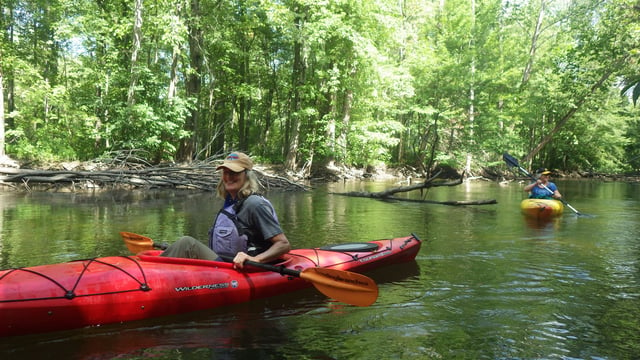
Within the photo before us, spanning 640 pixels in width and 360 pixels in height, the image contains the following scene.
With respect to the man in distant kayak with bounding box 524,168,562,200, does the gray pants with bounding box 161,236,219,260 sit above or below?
below

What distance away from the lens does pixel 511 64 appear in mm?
24125

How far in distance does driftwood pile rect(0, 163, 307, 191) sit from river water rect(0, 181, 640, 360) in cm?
297

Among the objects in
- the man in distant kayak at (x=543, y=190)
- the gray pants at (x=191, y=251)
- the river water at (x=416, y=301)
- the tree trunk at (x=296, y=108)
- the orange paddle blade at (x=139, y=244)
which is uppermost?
the tree trunk at (x=296, y=108)

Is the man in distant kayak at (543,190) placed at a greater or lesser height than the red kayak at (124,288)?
greater

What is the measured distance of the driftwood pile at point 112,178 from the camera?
11.4 m

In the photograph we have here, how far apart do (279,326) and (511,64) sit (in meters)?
24.9

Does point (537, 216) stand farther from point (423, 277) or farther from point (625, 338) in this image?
point (625, 338)

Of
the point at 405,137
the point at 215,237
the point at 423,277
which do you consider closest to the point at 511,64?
the point at 405,137

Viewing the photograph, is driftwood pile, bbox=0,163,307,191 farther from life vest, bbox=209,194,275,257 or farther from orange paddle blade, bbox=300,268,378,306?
orange paddle blade, bbox=300,268,378,306

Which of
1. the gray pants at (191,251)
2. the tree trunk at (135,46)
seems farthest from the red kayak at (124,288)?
the tree trunk at (135,46)

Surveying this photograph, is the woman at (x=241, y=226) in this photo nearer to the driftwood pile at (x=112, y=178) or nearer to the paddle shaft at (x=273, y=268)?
the paddle shaft at (x=273, y=268)

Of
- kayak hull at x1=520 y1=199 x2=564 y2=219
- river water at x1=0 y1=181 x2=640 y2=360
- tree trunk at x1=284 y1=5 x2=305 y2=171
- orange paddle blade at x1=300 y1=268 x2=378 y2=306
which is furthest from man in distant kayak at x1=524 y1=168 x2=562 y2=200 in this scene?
tree trunk at x1=284 y1=5 x2=305 y2=171

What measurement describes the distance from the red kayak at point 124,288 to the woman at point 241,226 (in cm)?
17

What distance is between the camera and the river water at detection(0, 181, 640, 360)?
2957 mm
